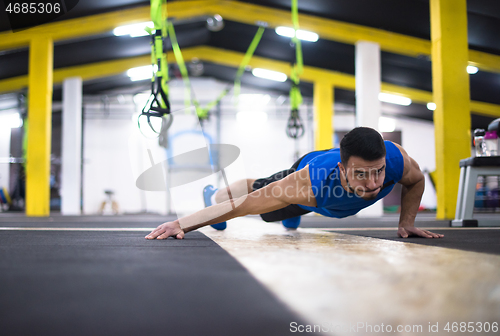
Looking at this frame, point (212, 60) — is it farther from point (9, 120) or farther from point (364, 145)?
point (364, 145)

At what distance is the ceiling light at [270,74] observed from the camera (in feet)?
31.3

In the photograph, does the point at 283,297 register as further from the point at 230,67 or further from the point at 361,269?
the point at 230,67

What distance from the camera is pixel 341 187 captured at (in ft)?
5.94

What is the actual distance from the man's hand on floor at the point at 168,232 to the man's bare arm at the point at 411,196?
1.19 meters

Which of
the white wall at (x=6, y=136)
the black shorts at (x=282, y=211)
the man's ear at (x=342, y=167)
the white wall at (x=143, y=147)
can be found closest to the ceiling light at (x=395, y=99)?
the white wall at (x=143, y=147)

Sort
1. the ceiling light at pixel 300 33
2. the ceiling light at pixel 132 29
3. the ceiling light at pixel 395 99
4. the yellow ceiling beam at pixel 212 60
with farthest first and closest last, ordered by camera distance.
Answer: the ceiling light at pixel 395 99
the yellow ceiling beam at pixel 212 60
the ceiling light at pixel 300 33
the ceiling light at pixel 132 29

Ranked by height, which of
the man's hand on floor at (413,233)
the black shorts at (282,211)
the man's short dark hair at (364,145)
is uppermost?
the man's short dark hair at (364,145)

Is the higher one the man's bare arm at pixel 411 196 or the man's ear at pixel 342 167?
the man's ear at pixel 342 167

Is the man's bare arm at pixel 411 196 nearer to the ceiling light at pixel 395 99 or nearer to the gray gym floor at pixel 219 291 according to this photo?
the gray gym floor at pixel 219 291

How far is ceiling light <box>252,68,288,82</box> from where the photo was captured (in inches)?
375

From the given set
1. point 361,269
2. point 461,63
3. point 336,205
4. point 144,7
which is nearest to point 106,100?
point 144,7

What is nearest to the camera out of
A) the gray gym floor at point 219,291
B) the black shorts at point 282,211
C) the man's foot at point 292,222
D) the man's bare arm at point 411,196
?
the gray gym floor at point 219,291

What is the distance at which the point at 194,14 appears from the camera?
23.8ft

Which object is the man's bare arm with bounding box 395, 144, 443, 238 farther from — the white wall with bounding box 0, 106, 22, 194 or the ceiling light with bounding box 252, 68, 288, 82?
the white wall with bounding box 0, 106, 22, 194
